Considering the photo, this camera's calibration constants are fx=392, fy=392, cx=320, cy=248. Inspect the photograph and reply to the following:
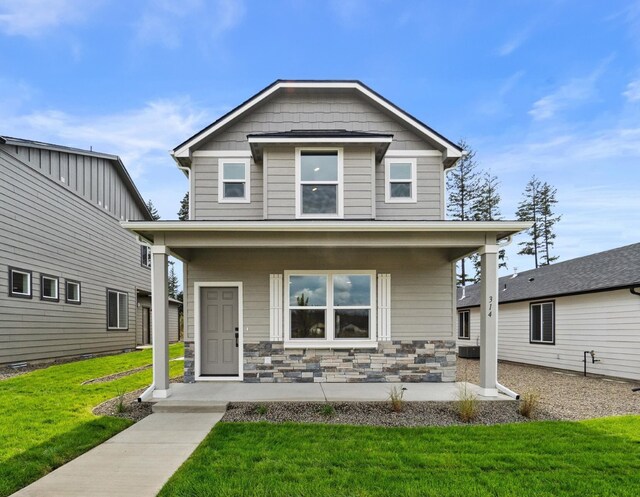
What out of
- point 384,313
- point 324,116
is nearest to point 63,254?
point 324,116

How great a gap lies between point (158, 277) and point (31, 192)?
24.3ft

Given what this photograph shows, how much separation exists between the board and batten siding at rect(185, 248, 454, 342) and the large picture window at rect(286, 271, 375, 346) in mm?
259

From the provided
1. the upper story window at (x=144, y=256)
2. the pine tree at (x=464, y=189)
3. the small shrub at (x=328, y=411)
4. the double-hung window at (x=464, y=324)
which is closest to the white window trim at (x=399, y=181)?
the small shrub at (x=328, y=411)

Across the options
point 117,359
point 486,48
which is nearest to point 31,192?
point 117,359

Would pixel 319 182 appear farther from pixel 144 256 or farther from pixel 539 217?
pixel 539 217

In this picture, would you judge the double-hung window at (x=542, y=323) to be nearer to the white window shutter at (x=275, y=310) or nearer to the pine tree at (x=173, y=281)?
the white window shutter at (x=275, y=310)

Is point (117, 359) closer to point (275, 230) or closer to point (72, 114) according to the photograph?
point (275, 230)

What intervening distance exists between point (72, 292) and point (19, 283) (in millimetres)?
2582

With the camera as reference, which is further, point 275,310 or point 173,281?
point 173,281

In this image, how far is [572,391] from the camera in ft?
26.2

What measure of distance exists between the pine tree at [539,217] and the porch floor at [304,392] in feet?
88.9

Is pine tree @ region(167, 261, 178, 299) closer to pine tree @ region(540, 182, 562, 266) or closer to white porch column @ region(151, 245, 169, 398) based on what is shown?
pine tree @ region(540, 182, 562, 266)

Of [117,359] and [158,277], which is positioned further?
[117,359]

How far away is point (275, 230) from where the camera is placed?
6785mm
